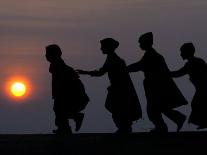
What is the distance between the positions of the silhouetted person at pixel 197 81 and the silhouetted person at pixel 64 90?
2570 mm

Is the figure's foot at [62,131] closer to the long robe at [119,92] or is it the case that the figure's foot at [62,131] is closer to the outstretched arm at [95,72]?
the long robe at [119,92]

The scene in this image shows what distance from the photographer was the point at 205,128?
52.0ft

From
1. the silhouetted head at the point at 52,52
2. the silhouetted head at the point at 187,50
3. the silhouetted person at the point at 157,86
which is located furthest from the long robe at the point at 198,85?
the silhouetted head at the point at 52,52

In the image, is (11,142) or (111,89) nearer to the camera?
(11,142)

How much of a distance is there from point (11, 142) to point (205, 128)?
453 centimetres

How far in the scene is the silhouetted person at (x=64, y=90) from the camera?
16.8 m

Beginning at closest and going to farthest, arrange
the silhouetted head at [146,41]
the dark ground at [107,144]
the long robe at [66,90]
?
→ 1. the dark ground at [107,144]
2. the silhouetted head at [146,41]
3. the long robe at [66,90]

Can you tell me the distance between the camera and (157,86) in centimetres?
1582

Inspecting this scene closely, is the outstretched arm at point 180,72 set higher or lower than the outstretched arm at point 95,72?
lower

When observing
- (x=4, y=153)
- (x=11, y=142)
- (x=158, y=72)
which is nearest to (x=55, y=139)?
(x=11, y=142)

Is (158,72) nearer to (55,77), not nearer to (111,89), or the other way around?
(111,89)

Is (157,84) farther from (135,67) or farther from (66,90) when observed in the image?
(66,90)

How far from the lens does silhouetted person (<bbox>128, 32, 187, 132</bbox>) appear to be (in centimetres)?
1570

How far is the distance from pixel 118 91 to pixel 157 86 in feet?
3.20
